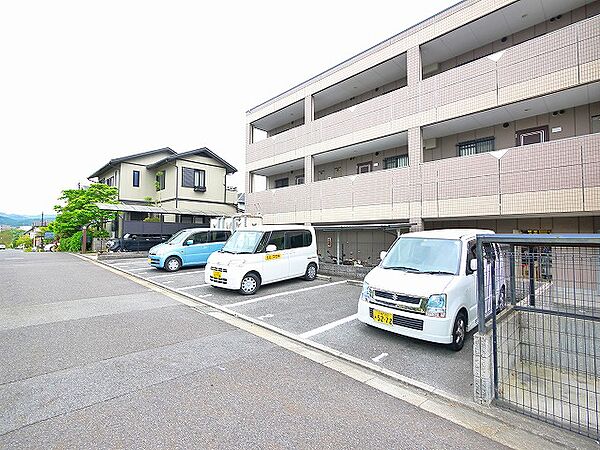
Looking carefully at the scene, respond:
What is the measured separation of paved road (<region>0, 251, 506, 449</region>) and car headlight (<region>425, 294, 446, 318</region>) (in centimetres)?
155

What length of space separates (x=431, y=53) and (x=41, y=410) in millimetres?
12789

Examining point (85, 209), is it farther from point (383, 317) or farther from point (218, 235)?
point (383, 317)

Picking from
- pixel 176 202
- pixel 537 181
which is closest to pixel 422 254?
pixel 537 181

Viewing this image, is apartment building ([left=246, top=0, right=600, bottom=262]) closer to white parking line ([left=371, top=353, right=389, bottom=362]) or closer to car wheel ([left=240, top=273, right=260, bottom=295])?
car wheel ([left=240, top=273, right=260, bottom=295])

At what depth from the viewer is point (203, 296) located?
7.97 meters

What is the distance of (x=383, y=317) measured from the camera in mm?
4855

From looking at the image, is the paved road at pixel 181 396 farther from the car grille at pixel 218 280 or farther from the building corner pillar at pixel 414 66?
the building corner pillar at pixel 414 66

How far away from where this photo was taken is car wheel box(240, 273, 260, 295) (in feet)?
26.4

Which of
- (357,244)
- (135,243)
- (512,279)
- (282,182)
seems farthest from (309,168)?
(135,243)

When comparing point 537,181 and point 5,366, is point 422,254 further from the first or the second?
point 5,366

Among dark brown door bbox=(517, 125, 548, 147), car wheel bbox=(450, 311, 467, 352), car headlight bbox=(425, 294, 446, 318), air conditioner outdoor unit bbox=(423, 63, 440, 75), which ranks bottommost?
car wheel bbox=(450, 311, 467, 352)

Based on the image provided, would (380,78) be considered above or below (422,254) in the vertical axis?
above

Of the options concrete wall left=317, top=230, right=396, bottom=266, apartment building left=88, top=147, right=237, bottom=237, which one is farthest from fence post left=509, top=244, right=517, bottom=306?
apartment building left=88, top=147, right=237, bottom=237

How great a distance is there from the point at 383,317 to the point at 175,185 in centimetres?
2187
